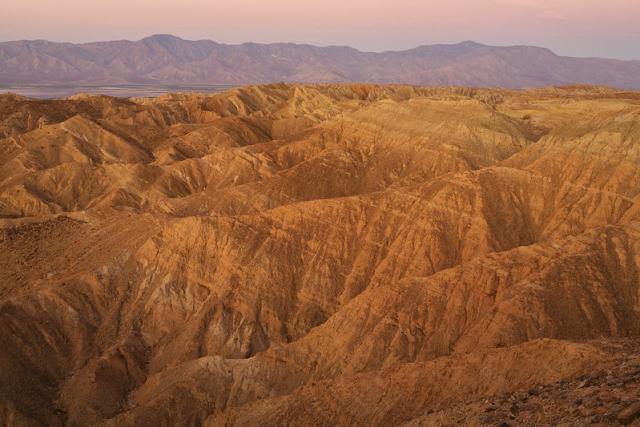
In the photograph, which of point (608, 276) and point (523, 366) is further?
point (608, 276)

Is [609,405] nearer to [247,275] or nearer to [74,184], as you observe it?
[247,275]

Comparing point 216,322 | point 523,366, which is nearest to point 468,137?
point 216,322

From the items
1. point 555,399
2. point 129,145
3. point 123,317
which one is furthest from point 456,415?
point 129,145

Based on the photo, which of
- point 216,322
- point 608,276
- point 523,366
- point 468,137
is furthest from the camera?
point 468,137

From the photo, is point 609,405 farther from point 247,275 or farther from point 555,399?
Result: point 247,275

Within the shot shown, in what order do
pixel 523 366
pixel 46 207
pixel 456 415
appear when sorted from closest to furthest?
pixel 456 415
pixel 523 366
pixel 46 207

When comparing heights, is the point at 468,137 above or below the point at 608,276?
above

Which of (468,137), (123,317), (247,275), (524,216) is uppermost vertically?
(468,137)
